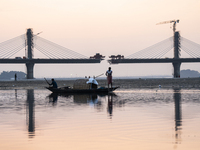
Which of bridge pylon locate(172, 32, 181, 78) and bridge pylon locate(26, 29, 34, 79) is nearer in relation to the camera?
bridge pylon locate(26, 29, 34, 79)

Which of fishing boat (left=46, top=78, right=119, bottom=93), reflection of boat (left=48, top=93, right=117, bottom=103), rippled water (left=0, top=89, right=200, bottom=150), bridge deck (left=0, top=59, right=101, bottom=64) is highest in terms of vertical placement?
bridge deck (left=0, top=59, right=101, bottom=64)

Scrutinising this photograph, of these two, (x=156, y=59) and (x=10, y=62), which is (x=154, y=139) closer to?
(x=10, y=62)

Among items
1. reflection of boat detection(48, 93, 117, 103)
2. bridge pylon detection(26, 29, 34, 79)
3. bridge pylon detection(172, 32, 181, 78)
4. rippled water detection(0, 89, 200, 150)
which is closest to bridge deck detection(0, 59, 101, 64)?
bridge pylon detection(26, 29, 34, 79)

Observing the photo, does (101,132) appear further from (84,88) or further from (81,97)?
(84,88)

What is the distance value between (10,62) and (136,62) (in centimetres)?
5092

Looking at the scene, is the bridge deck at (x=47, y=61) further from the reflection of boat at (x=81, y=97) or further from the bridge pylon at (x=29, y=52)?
the reflection of boat at (x=81, y=97)

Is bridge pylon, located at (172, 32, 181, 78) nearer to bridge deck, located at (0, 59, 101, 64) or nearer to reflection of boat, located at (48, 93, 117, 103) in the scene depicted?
bridge deck, located at (0, 59, 101, 64)

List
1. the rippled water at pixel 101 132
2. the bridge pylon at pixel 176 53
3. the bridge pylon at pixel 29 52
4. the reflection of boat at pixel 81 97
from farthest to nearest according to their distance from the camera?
the bridge pylon at pixel 176 53, the bridge pylon at pixel 29 52, the reflection of boat at pixel 81 97, the rippled water at pixel 101 132

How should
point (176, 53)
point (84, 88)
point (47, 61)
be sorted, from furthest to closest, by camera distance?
point (176, 53) → point (47, 61) → point (84, 88)

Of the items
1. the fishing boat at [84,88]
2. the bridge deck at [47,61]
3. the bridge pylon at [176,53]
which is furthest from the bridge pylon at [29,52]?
the fishing boat at [84,88]

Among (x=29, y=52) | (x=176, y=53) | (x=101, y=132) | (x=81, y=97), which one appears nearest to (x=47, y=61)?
(x=29, y=52)

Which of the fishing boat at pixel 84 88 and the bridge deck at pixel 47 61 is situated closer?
the fishing boat at pixel 84 88

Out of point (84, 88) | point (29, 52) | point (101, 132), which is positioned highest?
point (29, 52)

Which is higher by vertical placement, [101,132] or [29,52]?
[29,52]
